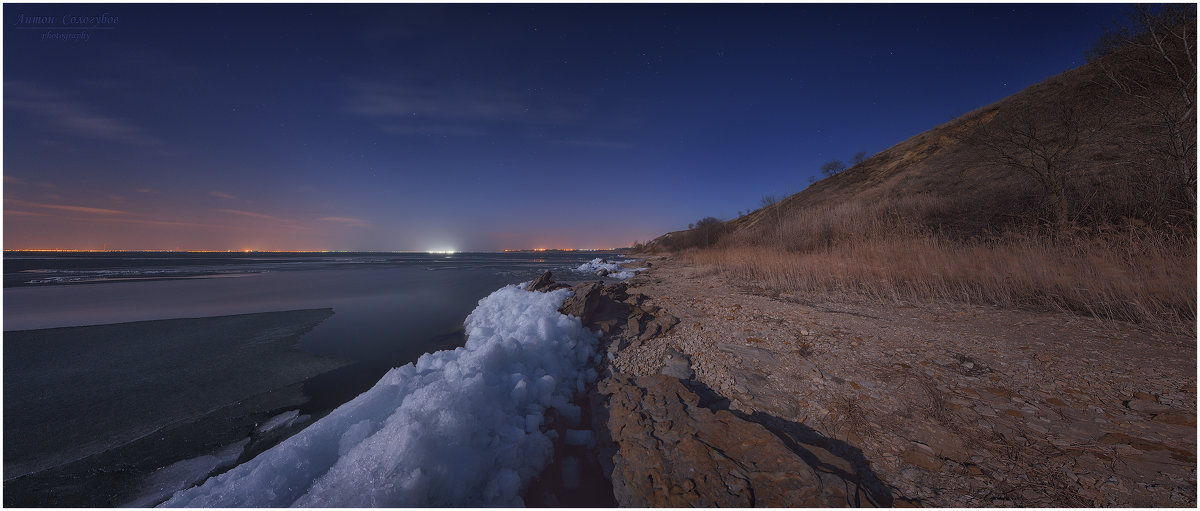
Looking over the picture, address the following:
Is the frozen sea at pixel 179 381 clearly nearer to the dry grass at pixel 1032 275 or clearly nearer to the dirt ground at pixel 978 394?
the dirt ground at pixel 978 394

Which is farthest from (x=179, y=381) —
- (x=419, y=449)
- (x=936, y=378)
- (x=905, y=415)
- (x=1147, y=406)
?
(x=1147, y=406)

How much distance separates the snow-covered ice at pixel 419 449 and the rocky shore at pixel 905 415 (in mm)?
494

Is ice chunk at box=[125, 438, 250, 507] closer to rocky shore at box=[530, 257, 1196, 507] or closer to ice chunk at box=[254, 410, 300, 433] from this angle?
ice chunk at box=[254, 410, 300, 433]

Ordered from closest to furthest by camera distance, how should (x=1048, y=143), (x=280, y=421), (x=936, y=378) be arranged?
1. (x=936, y=378)
2. (x=280, y=421)
3. (x=1048, y=143)

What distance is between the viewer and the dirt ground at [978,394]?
1.47 meters

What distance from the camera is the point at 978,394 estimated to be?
222 centimetres

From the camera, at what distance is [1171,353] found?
2684 mm

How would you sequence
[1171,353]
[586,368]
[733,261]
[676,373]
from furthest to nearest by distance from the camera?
1. [733,261]
2. [586,368]
3. [676,373]
4. [1171,353]

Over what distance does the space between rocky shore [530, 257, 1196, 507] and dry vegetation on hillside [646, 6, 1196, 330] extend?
3.97 feet

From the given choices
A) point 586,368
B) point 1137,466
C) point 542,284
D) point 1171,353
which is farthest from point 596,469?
point 542,284

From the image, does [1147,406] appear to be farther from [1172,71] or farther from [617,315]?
[1172,71]

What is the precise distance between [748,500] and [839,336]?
2742 mm

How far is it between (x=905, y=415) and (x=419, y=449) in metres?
2.73

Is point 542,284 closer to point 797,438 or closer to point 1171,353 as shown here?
point 797,438
